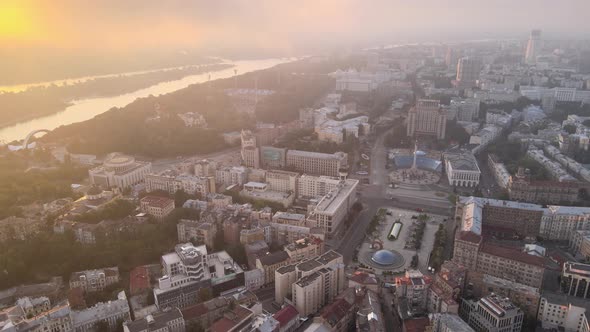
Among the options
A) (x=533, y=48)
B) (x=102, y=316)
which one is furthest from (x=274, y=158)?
(x=533, y=48)

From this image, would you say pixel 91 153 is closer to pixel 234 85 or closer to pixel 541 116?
pixel 234 85

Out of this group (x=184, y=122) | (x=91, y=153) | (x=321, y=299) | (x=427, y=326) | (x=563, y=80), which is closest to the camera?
(x=427, y=326)

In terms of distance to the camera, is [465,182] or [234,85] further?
[234,85]

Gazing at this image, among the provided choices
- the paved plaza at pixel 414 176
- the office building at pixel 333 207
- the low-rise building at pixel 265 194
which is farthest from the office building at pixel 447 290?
the paved plaza at pixel 414 176

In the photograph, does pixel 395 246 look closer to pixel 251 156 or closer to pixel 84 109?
pixel 251 156

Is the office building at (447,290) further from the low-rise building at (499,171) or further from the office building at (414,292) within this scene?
the low-rise building at (499,171)

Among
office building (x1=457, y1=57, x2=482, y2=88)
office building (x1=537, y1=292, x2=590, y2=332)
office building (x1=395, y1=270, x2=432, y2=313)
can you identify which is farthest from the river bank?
office building (x1=537, y1=292, x2=590, y2=332)

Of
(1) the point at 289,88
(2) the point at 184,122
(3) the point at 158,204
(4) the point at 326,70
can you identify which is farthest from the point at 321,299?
(4) the point at 326,70
